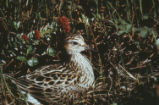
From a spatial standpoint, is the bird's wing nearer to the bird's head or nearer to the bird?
the bird

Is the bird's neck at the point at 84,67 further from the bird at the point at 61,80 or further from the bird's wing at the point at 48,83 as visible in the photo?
the bird's wing at the point at 48,83

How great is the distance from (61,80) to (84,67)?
0.40 metres

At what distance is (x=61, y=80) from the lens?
3.54m

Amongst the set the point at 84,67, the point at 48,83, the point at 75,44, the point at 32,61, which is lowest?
the point at 48,83

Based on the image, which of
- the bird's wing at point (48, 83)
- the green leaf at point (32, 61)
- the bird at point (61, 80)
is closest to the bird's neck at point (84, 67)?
the bird at point (61, 80)

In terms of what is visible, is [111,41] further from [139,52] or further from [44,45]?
[44,45]

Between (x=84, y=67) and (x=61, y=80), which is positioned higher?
(x=84, y=67)

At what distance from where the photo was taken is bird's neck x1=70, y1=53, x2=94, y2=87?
368cm

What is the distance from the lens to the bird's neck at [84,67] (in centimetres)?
368

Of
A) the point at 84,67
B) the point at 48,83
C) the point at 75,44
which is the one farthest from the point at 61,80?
the point at 75,44

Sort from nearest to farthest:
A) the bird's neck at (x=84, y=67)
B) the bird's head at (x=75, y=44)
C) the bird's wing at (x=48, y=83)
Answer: the bird's wing at (x=48, y=83) → the bird's neck at (x=84, y=67) → the bird's head at (x=75, y=44)

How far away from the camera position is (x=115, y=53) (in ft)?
12.8

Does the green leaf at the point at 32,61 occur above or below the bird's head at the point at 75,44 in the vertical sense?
below

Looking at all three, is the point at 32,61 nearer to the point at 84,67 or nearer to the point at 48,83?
the point at 48,83
